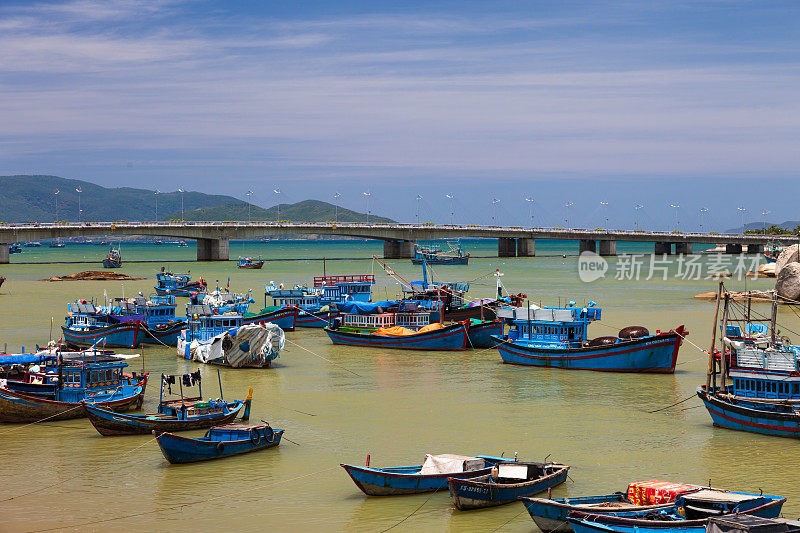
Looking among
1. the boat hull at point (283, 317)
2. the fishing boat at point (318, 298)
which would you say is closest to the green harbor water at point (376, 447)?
the boat hull at point (283, 317)

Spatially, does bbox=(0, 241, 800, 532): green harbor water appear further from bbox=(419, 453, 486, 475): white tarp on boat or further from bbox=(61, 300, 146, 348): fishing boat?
bbox=(61, 300, 146, 348): fishing boat

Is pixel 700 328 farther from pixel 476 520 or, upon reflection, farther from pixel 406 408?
pixel 476 520

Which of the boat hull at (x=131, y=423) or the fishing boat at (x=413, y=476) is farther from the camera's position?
the boat hull at (x=131, y=423)

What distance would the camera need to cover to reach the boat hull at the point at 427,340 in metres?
62.2

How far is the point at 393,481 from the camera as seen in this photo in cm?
2780

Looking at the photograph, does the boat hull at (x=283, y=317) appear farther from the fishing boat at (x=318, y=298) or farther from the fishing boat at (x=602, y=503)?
the fishing boat at (x=602, y=503)

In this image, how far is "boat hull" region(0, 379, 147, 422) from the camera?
126 feet

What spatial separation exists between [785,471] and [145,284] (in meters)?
111

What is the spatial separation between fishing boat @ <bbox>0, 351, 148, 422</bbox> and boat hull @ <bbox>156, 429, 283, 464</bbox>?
7.33m

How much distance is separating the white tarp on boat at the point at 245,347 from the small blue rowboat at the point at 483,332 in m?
14.2

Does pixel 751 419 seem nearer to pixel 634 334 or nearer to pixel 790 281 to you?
pixel 634 334

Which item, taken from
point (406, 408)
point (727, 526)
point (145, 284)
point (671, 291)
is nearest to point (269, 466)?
point (406, 408)

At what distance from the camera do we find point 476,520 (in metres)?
26.2

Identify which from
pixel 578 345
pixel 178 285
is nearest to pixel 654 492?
pixel 578 345
